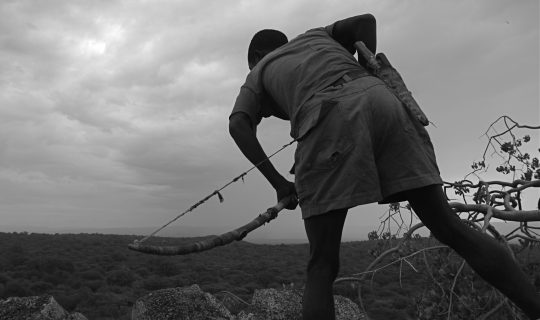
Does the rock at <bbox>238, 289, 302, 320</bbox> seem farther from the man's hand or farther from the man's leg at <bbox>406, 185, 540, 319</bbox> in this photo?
the man's leg at <bbox>406, 185, 540, 319</bbox>

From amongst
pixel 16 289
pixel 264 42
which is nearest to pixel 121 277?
pixel 16 289

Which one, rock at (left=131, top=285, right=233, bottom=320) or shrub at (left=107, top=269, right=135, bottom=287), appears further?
shrub at (left=107, top=269, right=135, bottom=287)

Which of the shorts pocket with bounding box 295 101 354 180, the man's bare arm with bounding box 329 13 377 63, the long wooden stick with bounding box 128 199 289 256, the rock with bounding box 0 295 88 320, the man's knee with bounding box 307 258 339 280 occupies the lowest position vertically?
the rock with bounding box 0 295 88 320

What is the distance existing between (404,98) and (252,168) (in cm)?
86

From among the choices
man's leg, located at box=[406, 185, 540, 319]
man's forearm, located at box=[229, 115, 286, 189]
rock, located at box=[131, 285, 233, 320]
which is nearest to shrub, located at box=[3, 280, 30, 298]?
rock, located at box=[131, 285, 233, 320]

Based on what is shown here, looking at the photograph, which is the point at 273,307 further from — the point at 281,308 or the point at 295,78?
the point at 295,78

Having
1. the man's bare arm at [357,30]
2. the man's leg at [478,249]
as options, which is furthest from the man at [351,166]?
the man's bare arm at [357,30]

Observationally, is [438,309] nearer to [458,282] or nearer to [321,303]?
[458,282]

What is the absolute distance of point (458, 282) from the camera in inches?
162

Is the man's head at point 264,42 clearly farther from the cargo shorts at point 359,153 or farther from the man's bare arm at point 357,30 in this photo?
the cargo shorts at point 359,153

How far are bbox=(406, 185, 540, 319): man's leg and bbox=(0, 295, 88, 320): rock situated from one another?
291cm

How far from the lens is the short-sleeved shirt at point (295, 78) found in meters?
2.15

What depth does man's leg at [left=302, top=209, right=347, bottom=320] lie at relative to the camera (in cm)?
193

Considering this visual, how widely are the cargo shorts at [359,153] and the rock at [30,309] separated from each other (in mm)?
2538
